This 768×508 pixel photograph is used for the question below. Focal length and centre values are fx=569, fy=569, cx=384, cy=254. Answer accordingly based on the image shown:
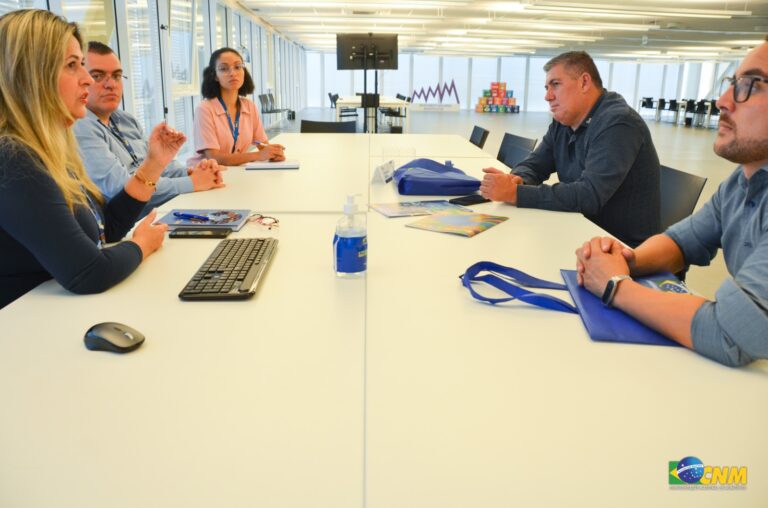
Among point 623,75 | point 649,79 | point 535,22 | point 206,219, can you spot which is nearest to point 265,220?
point 206,219

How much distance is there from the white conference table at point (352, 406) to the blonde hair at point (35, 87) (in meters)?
0.33

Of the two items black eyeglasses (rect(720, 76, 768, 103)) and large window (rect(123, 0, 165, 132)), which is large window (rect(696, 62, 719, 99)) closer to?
large window (rect(123, 0, 165, 132))

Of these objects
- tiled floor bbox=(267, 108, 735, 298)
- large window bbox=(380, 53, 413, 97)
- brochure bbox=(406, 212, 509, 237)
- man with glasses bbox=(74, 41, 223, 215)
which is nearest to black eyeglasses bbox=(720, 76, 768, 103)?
brochure bbox=(406, 212, 509, 237)

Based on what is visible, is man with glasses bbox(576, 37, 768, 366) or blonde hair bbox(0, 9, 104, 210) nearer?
man with glasses bbox(576, 37, 768, 366)

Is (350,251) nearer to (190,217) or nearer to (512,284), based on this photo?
(512,284)

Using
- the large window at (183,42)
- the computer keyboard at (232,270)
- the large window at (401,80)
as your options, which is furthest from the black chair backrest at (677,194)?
the large window at (401,80)

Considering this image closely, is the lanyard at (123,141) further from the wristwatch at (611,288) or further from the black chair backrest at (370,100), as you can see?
the black chair backrest at (370,100)

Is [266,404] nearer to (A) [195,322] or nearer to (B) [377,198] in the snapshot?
(A) [195,322]

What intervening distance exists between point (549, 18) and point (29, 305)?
41.9 ft

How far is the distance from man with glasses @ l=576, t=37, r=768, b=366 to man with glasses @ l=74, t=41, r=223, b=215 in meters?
1.76

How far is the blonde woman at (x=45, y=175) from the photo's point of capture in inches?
50.8

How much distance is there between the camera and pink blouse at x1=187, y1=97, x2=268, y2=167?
11.2 ft

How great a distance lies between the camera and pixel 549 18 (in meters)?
12.2

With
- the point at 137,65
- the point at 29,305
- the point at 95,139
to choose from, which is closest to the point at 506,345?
the point at 29,305
